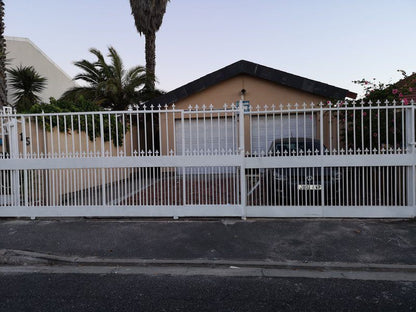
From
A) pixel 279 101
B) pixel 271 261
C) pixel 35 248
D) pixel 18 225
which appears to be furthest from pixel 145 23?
pixel 271 261

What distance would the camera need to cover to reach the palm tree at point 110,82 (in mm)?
13391

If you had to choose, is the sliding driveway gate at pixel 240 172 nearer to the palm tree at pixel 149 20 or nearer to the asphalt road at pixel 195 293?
the asphalt road at pixel 195 293

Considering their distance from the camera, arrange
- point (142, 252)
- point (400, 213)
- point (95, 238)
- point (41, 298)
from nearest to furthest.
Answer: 1. point (41, 298)
2. point (142, 252)
3. point (95, 238)
4. point (400, 213)

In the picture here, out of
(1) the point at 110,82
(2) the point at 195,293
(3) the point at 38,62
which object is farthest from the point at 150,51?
(2) the point at 195,293

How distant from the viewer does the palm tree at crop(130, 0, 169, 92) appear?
15.2m

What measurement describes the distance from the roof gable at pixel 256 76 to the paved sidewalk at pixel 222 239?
6.11m

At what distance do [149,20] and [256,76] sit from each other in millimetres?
6725

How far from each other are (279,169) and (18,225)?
5.15 m

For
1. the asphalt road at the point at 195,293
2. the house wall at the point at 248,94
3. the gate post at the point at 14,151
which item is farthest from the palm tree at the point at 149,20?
the asphalt road at the point at 195,293

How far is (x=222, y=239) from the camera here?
205 inches

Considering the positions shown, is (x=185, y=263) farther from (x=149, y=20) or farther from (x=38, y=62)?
(x=38, y=62)

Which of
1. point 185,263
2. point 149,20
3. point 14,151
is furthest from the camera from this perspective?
point 149,20

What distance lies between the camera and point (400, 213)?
5.96 meters

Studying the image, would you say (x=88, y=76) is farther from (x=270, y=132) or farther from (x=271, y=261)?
(x=271, y=261)
